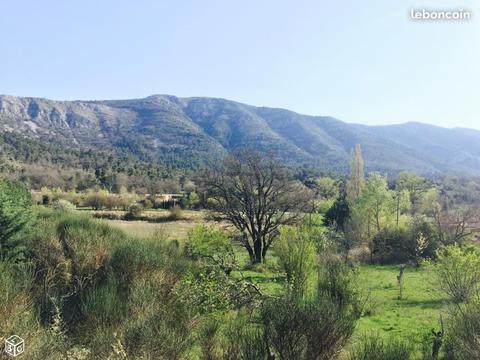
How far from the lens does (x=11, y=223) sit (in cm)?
1984

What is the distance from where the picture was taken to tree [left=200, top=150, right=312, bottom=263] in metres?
38.1

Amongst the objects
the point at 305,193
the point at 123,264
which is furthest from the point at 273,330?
the point at 305,193

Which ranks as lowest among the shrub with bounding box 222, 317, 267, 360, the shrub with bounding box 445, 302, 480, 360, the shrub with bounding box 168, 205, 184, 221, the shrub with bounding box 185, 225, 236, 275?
the shrub with bounding box 168, 205, 184, 221

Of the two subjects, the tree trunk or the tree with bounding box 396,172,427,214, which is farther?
the tree with bounding box 396,172,427,214

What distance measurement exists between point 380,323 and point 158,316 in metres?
14.7

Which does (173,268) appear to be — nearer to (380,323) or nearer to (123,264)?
(123,264)

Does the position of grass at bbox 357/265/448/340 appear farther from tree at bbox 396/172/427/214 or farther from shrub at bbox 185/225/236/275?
tree at bbox 396/172/427/214

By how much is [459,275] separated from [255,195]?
2062 cm

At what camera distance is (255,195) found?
38.4 m

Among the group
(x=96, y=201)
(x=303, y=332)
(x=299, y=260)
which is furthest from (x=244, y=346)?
(x=96, y=201)

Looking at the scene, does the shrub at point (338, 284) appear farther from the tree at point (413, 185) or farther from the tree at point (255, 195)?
the tree at point (413, 185)

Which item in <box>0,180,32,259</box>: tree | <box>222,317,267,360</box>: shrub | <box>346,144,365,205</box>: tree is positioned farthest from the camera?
<box>346,144,365,205</box>: tree

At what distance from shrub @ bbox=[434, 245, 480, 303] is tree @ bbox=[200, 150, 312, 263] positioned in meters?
17.8

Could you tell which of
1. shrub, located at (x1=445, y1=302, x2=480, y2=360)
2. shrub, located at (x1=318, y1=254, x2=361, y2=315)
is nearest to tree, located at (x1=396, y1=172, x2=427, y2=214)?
shrub, located at (x1=318, y1=254, x2=361, y2=315)
